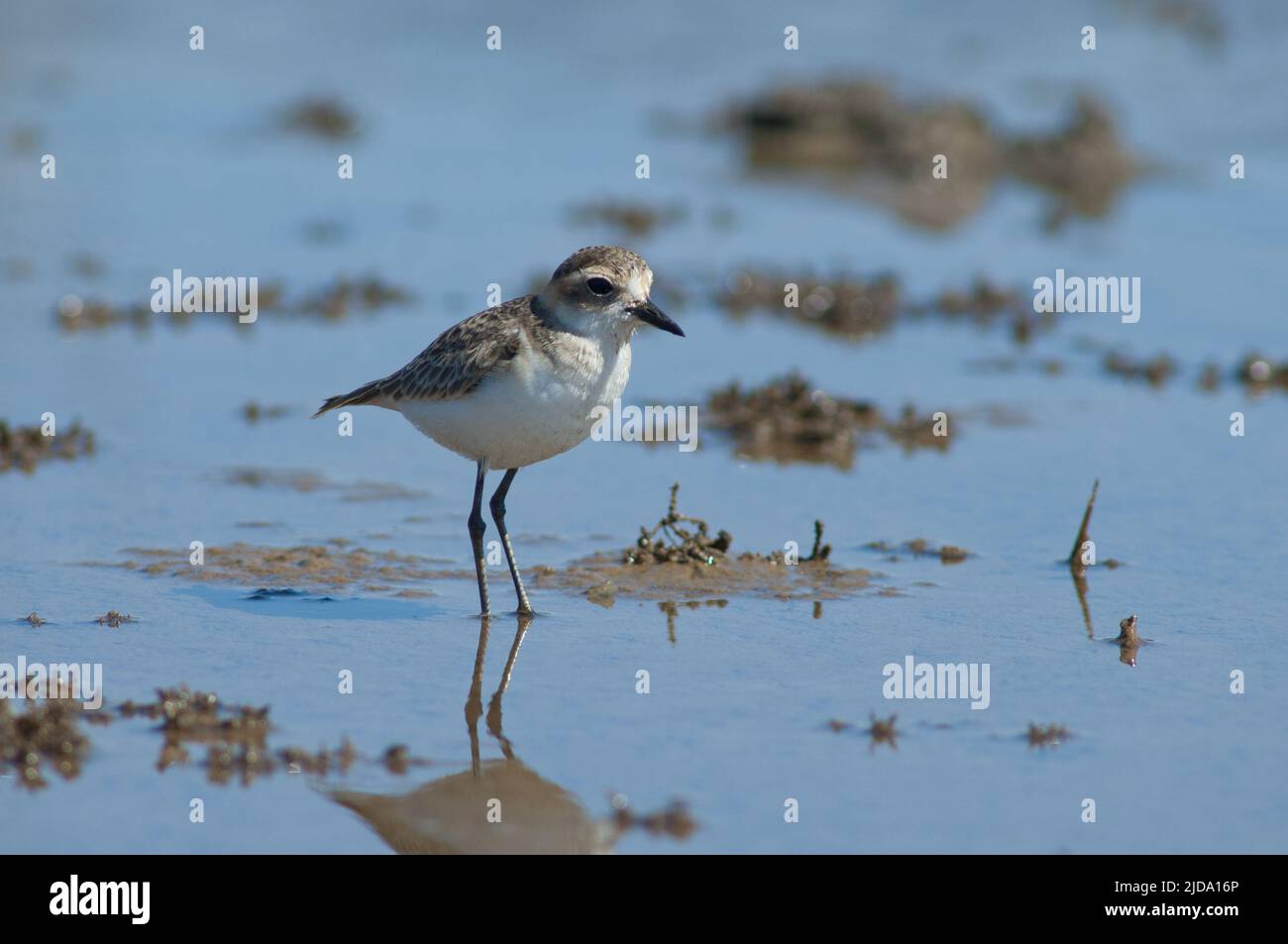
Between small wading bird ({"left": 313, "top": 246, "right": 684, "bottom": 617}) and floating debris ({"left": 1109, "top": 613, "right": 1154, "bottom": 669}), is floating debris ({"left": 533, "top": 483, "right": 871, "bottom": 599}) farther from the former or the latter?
floating debris ({"left": 1109, "top": 613, "right": 1154, "bottom": 669})

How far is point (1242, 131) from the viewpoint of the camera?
1931 centimetres

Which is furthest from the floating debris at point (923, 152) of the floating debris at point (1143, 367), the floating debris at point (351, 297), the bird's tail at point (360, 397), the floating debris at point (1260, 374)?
the bird's tail at point (360, 397)

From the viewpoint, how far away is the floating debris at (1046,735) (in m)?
6.41

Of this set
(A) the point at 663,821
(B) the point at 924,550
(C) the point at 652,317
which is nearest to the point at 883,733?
(A) the point at 663,821

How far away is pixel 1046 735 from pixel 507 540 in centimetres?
272

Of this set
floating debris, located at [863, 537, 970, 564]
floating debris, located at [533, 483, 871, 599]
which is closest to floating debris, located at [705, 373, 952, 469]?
floating debris, located at [863, 537, 970, 564]

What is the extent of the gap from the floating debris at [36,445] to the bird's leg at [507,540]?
306 centimetres

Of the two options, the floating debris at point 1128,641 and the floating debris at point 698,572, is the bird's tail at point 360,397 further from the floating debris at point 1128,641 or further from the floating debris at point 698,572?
the floating debris at point 1128,641

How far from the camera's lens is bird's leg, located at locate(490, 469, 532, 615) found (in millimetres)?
7863

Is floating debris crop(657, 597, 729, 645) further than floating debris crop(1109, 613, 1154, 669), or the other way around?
floating debris crop(657, 597, 729, 645)

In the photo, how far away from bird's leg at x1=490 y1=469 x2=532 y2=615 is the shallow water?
14cm

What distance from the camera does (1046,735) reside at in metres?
6.45

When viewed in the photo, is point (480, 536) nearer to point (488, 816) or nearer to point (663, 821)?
point (488, 816)
